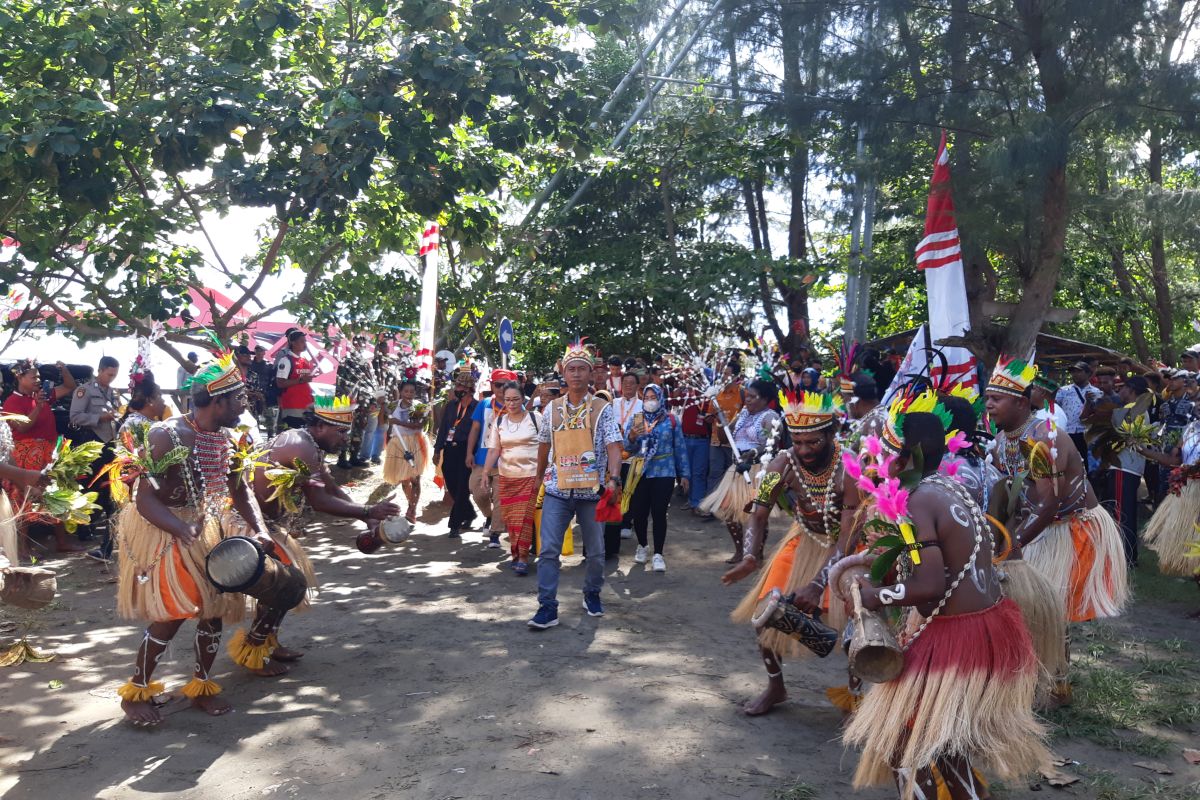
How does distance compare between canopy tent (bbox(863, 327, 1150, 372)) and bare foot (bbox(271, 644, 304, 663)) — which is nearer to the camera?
bare foot (bbox(271, 644, 304, 663))

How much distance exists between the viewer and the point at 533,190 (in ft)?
59.6

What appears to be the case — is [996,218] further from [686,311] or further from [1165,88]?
[686,311]

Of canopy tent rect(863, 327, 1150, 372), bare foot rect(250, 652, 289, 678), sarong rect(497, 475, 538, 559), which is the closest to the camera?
bare foot rect(250, 652, 289, 678)

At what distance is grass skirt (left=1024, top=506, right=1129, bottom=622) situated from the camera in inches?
232

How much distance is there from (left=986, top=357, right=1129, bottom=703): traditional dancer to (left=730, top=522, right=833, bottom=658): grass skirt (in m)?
1.10

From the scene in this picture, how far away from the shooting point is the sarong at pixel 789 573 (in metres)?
5.50

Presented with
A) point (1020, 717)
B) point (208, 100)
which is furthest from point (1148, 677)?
point (208, 100)

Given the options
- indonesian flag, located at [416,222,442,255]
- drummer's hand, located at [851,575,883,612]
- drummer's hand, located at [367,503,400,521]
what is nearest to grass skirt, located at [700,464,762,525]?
drummer's hand, located at [367,503,400,521]

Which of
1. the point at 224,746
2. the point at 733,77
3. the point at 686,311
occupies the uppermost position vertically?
the point at 733,77

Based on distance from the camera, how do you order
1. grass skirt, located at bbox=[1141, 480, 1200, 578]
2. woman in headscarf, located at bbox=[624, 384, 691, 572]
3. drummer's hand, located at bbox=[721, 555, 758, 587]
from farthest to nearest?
woman in headscarf, located at bbox=[624, 384, 691, 572] < grass skirt, located at bbox=[1141, 480, 1200, 578] < drummer's hand, located at bbox=[721, 555, 758, 587]

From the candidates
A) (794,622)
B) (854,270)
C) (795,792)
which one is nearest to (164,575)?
(794,622)

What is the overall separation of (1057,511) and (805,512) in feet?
4.77

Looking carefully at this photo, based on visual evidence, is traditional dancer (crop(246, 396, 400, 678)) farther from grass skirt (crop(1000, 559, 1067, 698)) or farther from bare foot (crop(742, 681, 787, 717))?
grass skirt (crop(1000, 559, 1067, 698))

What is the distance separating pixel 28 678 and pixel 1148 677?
22.4 ft
